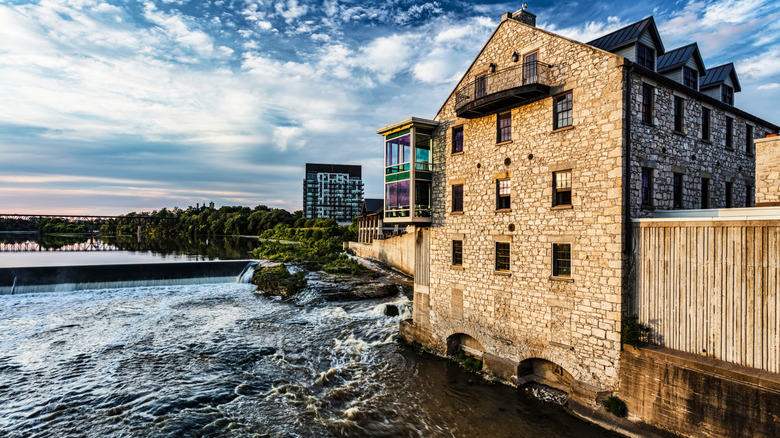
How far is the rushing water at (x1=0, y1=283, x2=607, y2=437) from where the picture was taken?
11219 millimetres

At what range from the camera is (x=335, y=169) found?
139500mm

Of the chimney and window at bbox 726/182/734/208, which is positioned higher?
the chimney

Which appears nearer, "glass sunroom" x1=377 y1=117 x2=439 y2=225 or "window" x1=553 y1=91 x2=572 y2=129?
"window" x1=553 y1=91 x2=572 y2=129

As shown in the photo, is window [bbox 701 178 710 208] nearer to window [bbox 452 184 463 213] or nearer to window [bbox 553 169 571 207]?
window [bbox 553 169 571 207]

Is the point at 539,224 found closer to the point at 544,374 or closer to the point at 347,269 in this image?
the point at 544,374

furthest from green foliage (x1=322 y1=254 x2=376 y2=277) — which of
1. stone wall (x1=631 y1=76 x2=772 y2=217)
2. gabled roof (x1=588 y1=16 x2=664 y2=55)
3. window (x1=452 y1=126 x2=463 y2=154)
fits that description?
gabled roof (x1=588 y1=16 x2=664 y2=55)

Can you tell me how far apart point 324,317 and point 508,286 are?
12.1 m

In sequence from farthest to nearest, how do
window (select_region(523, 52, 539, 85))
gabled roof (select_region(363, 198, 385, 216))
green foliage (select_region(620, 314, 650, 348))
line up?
gabled roof (select_region(363, 198, 385, 216))
window (select_region(523, 52, 539, 85))
green foliage (select_region(620, 314, 650, 348))

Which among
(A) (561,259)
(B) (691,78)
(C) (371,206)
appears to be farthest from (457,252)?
(C) (371,206)

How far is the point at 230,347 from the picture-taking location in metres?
17.5

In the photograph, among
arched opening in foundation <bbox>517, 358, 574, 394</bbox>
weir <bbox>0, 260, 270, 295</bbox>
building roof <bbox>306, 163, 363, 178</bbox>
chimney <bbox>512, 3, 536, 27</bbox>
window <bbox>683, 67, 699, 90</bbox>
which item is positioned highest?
building roof <bbox>306, 163, 363, 178</bbox>

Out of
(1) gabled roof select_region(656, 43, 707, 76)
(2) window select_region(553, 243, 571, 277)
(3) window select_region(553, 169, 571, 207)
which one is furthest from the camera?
(1) gabled roof select_region(656, 43, 707, 76)

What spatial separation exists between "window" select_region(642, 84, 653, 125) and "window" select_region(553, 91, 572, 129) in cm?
210

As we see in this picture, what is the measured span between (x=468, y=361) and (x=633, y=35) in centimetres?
1329
